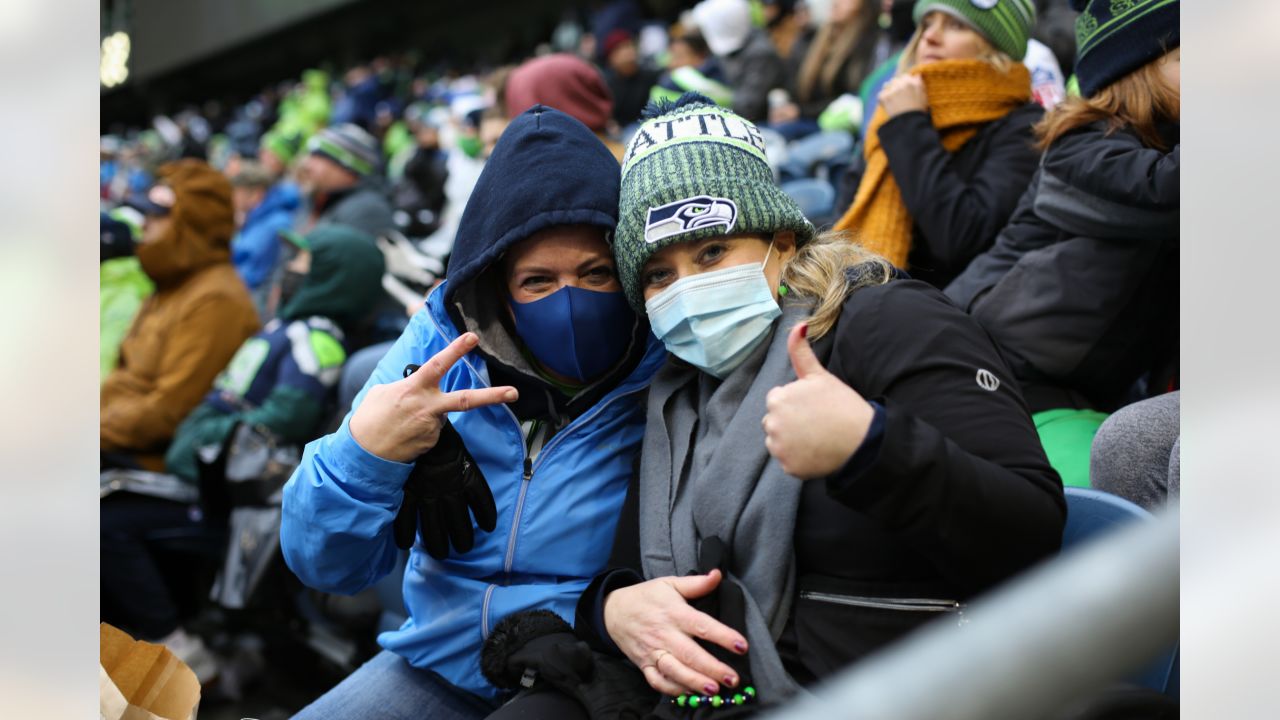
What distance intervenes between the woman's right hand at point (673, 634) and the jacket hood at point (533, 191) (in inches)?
26.2

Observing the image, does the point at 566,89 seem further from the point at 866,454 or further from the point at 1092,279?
the point at 866,454

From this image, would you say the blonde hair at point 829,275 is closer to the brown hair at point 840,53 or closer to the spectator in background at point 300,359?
the spectator in background at point 300,359

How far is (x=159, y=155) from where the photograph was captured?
1545 centimetres

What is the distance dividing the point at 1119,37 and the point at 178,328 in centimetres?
376

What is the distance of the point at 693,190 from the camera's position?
1908mm

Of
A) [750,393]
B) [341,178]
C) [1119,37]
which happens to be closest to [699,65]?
[341,178]

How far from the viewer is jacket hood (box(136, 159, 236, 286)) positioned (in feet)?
16.5

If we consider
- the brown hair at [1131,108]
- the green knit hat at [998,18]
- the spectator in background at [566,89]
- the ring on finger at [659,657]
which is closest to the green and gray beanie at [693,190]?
the ring on finger at [659,657]

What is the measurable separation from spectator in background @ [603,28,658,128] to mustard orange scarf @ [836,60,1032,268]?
558 centimetres

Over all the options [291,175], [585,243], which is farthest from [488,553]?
[291,175]

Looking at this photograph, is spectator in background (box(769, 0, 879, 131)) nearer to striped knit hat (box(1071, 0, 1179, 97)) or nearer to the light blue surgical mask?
striped knit hat (box(1071, 0, 1179, 97))

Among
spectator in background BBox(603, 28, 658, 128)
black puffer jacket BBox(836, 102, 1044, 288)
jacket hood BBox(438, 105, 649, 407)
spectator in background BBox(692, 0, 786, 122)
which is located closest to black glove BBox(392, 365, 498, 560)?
jacket hood BBox(438, 105, 649, 407)

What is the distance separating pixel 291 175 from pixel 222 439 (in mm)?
7786
